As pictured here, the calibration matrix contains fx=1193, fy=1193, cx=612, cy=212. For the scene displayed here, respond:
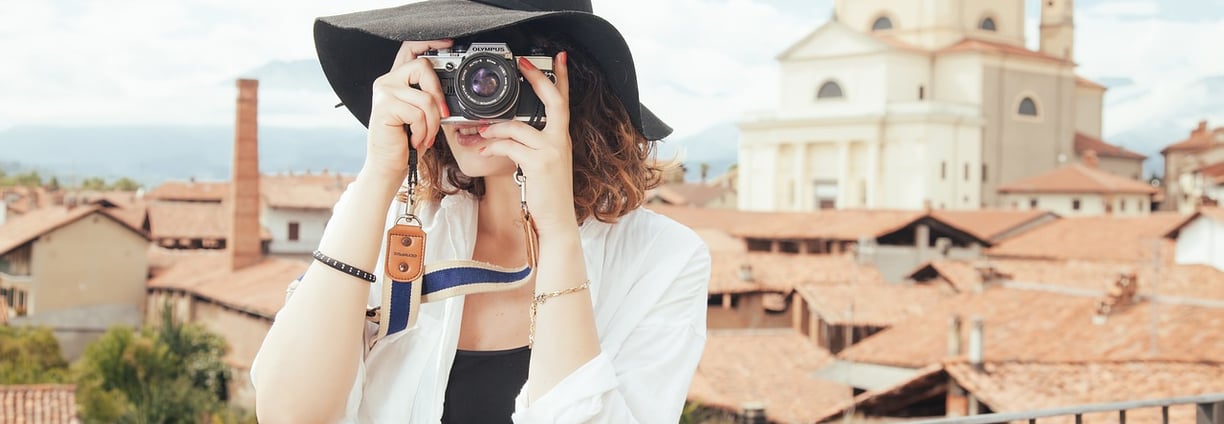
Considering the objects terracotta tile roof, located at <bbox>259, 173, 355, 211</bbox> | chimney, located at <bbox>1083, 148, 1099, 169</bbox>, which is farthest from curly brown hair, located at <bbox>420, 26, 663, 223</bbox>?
chimney, located at <bbox>1083, 148, 1099, 169</bbox>

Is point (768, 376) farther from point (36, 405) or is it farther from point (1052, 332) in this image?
point (36, 405)

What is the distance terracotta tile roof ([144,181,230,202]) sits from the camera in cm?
4544

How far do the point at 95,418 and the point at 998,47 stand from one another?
29.3 metres

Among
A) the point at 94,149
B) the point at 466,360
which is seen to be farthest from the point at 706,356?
the point at 94,149

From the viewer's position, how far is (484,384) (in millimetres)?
1250

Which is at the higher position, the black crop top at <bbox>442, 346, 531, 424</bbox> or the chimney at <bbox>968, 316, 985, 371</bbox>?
the black crop top at <bbox>442, 346, 531, 424</bbox>

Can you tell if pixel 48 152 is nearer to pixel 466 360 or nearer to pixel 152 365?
pixel 152 365

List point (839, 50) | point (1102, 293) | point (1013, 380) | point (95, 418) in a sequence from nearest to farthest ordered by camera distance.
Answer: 1. point (1013, 380)
2. point (1102, 293)
3. point (95, 418)
4. point (839, 50)

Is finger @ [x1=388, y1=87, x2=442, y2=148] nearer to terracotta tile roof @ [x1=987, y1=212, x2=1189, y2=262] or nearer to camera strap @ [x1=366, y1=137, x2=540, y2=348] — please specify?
camera strap @ [x1=366, y1=137, x2=540, y2=348]

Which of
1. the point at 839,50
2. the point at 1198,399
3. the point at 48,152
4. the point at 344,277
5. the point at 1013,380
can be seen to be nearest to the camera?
the point at 344,277

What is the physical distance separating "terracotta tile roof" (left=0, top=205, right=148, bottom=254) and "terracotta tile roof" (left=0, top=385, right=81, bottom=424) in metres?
12.2

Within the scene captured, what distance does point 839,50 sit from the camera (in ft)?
123

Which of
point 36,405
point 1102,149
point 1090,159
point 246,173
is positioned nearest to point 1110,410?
point 36,405

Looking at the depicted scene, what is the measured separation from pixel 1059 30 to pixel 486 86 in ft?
151
